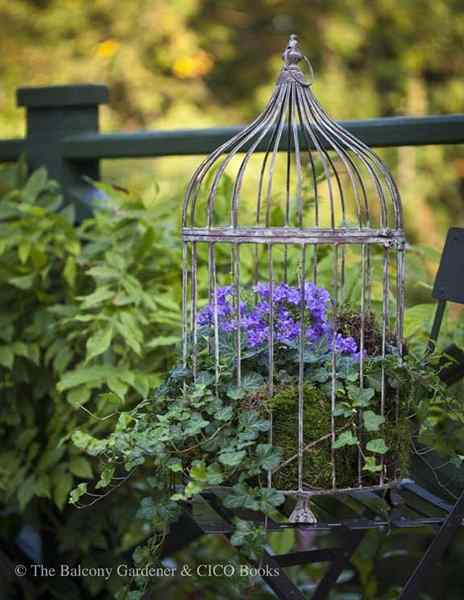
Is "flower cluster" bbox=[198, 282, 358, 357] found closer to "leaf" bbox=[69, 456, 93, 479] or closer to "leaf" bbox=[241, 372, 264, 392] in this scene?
"leaf" bbox=[241, 372, 264, 392]

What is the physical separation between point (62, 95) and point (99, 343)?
1.04 m

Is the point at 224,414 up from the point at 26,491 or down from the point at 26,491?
up

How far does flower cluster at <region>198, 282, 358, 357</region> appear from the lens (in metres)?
1.81

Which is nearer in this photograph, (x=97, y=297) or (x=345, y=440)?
(x=345, y=440)

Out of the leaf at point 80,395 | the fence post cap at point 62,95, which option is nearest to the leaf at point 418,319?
the leaf at point 80,395

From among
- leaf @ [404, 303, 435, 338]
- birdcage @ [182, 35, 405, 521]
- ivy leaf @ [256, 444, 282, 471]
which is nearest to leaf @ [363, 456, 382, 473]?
birdcage @ [182, 35, 405, 521]

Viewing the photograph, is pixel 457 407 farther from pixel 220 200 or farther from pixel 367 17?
pixel 367 17

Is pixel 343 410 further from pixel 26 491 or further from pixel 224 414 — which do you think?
pixel 26 491

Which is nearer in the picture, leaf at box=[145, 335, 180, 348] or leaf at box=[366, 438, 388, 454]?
leaf at box=[366, 438, 388, 454]

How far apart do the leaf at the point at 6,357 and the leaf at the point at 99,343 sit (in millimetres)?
277

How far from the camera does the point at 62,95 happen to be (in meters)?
3.08

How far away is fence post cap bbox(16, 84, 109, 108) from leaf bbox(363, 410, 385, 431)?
5.88 ft

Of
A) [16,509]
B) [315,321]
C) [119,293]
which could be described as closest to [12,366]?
[119,293]

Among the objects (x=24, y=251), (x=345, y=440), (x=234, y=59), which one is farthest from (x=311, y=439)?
(x=234, y=59)
